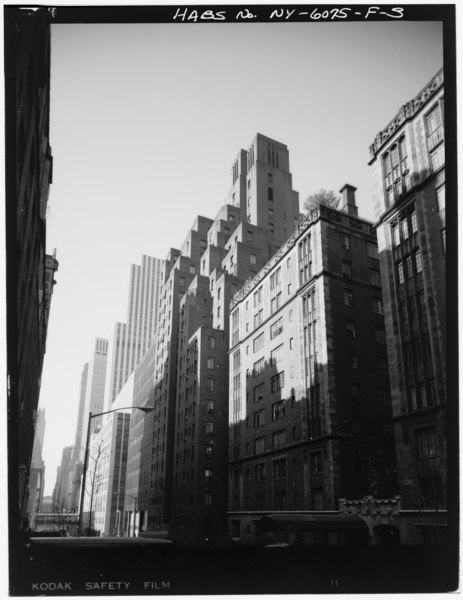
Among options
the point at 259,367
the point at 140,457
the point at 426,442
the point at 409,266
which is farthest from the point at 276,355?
the point at 140,457

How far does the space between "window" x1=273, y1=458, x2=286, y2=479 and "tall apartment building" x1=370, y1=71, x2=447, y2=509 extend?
19337 millimetres

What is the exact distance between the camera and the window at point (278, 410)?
51.8m

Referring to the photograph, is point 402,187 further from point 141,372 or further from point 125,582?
point 141,372

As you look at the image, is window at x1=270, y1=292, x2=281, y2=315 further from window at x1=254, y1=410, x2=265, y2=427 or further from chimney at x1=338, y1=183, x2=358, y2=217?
chimney at x1=338, y1=183, x2=358, y2=217

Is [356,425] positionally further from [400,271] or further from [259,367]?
[259,367]

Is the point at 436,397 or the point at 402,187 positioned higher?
the point at 402,187

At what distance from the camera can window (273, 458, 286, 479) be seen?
49.4 meters

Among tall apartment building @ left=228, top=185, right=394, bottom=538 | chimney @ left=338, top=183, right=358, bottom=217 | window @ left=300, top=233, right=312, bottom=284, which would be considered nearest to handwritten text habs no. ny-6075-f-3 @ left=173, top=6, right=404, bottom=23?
tall apartment building @ left=228, top=185, right=394, bottom=538

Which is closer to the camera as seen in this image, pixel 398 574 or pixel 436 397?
pixel 398 574

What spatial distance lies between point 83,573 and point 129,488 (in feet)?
382

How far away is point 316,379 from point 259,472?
15.4m

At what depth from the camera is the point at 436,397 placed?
3067cm

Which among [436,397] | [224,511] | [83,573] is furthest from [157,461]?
[83,573]

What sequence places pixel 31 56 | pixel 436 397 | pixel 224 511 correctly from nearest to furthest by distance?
pixel 31 56 < pixel 436 397 < pixel 224 511
